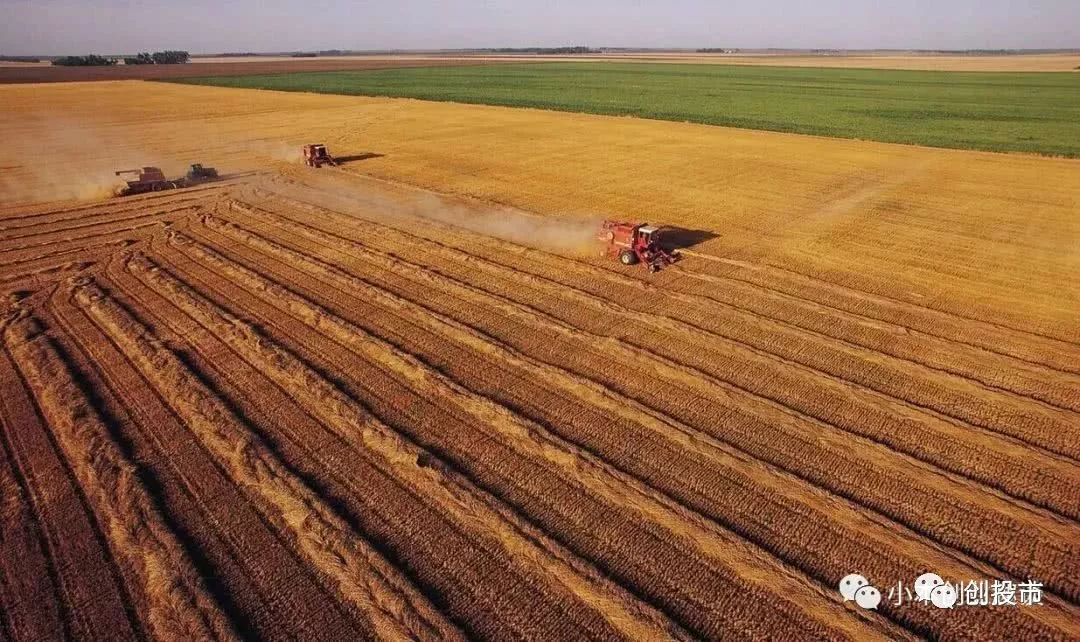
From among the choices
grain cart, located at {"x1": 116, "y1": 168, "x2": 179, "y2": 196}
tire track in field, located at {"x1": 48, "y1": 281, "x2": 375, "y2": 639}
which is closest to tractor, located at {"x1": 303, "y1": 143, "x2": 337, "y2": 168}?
grain cart, located at {"x1": 116, "y1": 168, "x2": 179, "y2": 196}

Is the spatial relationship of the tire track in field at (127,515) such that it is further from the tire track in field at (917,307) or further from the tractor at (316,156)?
the tractor at (316,156)

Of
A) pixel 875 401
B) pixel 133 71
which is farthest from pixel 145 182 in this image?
pixel 133 71

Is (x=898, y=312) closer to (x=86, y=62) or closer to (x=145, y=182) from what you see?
(x=145, y=182)

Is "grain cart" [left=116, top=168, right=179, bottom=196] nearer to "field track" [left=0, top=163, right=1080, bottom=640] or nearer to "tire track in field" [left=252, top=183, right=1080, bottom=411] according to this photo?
"field track" [left=0, top=163, right=1080, bottom=640]

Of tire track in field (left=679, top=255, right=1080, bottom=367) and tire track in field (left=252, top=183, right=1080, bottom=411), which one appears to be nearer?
tire track in field (left=252, top=183, right=1080, bottom=411)

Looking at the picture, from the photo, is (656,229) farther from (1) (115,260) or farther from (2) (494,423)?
(1) (115,260)

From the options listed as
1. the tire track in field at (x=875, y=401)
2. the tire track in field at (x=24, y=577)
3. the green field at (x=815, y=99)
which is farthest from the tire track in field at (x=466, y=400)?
the green field at (x=815, y=99)
